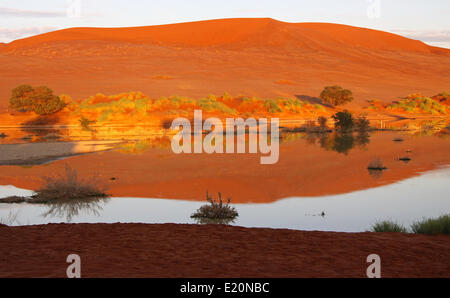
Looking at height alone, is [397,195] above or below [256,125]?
below

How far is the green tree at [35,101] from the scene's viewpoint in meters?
32.8

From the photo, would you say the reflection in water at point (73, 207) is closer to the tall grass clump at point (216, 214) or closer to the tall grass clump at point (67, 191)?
the tall grass clump at point (67, 191)

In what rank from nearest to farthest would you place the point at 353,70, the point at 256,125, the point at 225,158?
the point at 225,158 < the point at 256,125 < the point at 353,70

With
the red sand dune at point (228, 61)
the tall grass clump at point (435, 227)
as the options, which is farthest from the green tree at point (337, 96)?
the tall grass clump at point (435, 227)

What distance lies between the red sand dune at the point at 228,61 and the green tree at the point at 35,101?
5097mm

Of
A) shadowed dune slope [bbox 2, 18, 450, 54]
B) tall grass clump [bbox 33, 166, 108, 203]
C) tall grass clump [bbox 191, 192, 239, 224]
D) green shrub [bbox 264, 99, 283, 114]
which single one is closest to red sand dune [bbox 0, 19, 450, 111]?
shadowed dune slope [bbox 2, 18, 450, 54]

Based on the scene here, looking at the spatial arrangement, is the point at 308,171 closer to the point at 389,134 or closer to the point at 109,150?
the point at 109,150

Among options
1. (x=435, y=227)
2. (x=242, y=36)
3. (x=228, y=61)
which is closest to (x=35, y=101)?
(x=435, y=227)

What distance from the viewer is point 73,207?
11.5m

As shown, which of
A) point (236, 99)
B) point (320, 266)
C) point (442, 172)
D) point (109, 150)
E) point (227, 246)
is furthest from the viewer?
point (236, 99)

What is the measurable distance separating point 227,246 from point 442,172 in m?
11.4

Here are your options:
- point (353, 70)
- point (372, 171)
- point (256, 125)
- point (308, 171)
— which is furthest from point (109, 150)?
point (353, 70)

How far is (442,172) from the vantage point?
16656 millimetres

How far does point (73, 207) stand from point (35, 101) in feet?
76.4
